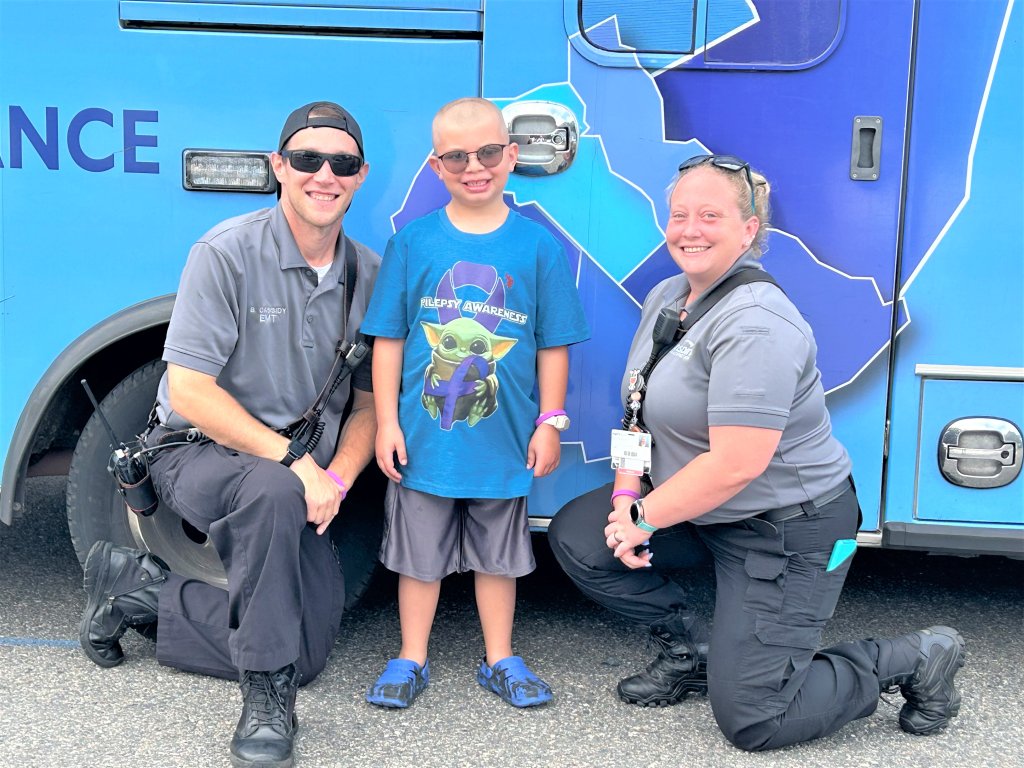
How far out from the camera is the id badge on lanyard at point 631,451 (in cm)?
262

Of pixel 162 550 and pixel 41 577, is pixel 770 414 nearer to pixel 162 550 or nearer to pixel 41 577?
pixel 162 550

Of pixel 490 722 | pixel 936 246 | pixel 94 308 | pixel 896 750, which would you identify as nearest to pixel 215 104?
pixel 94 308

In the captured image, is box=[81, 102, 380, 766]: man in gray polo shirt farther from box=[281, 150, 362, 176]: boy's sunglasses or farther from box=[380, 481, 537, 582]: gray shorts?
box=[380, 481, 537, 582]: gray shorts

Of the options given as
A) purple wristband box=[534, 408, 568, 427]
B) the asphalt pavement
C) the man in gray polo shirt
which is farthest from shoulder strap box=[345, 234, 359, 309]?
the asphalt pavement

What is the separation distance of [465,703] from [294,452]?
794mm

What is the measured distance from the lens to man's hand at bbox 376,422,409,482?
274 centimetres

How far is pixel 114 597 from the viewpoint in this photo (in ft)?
9.48

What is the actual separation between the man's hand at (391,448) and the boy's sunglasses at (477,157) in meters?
0.67

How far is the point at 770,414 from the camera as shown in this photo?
94.0 inches

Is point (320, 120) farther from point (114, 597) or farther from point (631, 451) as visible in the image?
point (114, 597)

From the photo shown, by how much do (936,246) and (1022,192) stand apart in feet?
0.83

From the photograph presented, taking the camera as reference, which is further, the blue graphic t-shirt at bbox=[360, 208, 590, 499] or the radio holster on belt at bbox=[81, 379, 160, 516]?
the radio holster on belt at bbox=[81, 379, 160, 516]

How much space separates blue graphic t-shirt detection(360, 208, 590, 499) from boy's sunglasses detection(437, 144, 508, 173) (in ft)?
0.55

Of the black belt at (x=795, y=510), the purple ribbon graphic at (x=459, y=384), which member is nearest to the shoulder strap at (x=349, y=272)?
the purple ribbon graphic at (x=459, y=384)
